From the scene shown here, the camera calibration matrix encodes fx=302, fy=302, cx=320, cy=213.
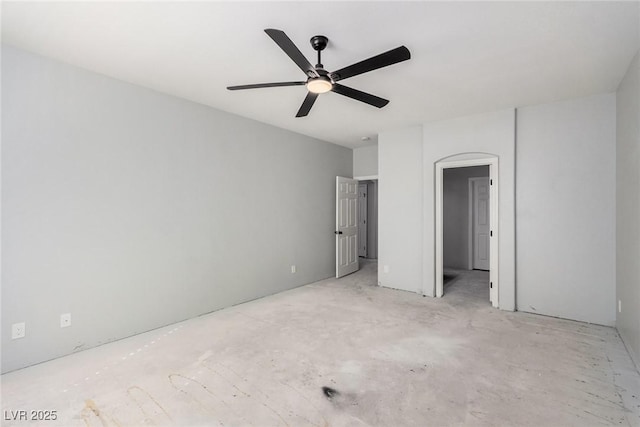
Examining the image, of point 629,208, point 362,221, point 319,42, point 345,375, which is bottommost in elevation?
point 345,375

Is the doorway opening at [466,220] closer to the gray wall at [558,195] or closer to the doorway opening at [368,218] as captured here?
the doorway opening at [368,218]

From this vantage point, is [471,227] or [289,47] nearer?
[289,47]

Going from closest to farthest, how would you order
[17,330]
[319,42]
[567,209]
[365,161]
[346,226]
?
[319,42], [17,330], [567,209], [346,226], [365,161]

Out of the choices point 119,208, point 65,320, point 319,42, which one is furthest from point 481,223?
point 65,320

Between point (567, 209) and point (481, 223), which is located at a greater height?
point (567, 209)

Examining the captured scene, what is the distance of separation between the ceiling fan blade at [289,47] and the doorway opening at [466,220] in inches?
200

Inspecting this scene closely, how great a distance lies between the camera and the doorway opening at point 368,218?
8.02 m

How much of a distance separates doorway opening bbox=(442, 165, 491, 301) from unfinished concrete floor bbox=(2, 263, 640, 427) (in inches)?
118

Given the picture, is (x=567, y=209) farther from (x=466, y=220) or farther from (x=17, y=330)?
(x=17, y=330)

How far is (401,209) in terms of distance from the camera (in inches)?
191

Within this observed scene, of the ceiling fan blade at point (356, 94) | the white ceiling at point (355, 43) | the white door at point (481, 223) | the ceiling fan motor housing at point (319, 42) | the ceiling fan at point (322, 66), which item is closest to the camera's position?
the ceiling fan at point (322, 66)

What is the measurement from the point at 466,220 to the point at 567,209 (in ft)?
10.2

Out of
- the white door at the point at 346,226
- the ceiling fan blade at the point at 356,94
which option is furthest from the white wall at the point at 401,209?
the ceiling fan blade at the point at 356,94

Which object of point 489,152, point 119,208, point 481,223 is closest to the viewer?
point 119,208
